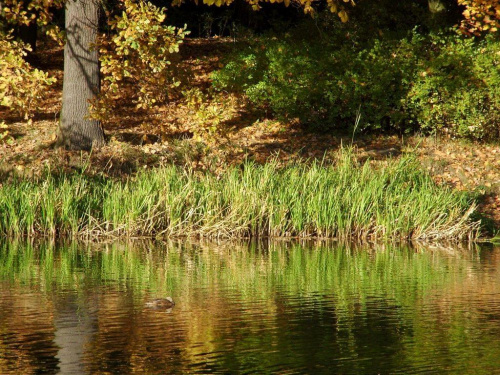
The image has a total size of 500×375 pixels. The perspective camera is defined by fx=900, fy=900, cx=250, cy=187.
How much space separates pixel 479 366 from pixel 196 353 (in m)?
1.88

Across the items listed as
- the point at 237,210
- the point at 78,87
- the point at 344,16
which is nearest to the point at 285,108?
the point at 78,87

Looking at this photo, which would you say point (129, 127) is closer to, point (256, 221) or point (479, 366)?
point (256, 221)

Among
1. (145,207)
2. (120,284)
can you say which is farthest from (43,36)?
(120,284)

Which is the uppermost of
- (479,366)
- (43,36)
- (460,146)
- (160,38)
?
(43,36)

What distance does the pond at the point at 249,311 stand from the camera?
598cm

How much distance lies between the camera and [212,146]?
1720cm

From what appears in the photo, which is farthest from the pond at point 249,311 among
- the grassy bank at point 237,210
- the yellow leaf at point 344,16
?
the yellow leaf at point 344,16

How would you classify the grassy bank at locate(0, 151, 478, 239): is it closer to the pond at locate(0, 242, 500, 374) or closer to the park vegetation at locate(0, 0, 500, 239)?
the park vegetation at locate(0, 0, 500, 239)

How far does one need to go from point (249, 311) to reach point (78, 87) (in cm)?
958

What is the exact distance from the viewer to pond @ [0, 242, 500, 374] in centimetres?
598

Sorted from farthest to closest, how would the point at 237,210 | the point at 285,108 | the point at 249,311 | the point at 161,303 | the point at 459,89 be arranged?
the point at 285,108 < the point at 459,89 < the point at 237,210 < the point at 161,303 < the point at 249,311

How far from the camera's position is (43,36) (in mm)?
24734

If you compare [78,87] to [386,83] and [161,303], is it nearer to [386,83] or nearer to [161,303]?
[386,83]

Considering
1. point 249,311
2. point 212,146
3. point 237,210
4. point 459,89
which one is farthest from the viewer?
point 212,146
